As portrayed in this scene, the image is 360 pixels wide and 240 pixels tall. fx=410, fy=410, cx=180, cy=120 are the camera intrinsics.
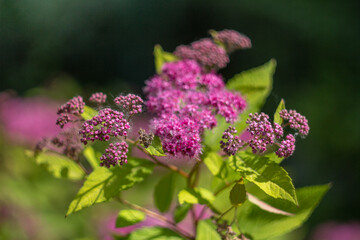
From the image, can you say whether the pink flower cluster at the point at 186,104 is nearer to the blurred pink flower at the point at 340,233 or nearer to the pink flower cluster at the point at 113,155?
the pink flower cluster at the point at 113,155

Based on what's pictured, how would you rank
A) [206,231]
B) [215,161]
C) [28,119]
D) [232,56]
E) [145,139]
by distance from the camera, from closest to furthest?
[145,139]
[206,231]
[215,161]
[28,119]
[232,56]

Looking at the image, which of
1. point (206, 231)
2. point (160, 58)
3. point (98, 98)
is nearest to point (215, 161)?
point (206, 231)

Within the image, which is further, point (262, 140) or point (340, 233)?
point (340, 233)

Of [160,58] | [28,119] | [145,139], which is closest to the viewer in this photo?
[145,139]

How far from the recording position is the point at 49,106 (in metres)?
3.18

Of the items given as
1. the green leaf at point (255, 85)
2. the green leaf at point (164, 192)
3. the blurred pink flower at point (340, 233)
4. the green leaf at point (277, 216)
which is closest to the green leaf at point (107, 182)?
the green leaf at point (164, 192)

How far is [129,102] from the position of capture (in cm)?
124

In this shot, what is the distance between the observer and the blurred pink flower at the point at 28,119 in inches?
107

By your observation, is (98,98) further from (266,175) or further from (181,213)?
(266,175)

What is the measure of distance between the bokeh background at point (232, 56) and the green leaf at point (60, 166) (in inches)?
Result: 46.4

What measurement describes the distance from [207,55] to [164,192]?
56cm

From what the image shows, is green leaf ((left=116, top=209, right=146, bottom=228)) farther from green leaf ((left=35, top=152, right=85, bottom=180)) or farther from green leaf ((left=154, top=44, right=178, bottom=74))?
green leaf ((left=154, top=44, right=178, bottom=74))

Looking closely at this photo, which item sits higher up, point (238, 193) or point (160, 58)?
point (160, 58)

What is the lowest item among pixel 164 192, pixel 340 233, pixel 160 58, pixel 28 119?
pixel 340 233
